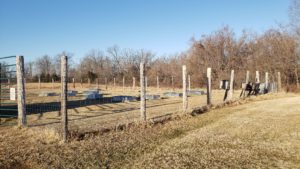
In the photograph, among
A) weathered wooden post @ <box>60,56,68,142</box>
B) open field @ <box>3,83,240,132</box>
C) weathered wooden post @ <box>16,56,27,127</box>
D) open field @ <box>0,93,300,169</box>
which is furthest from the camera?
open field @ <box>3,83,240,132</box>

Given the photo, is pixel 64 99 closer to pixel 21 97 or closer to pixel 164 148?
pixel 21 97

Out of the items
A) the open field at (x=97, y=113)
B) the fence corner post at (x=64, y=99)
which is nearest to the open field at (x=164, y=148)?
the fence corner post at (x=64, y=99)

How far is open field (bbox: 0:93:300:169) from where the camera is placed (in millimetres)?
4539

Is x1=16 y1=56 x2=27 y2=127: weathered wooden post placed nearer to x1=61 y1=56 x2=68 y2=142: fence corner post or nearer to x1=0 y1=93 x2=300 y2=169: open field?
x1=0 y1=93 x2=300 y2=169: open field

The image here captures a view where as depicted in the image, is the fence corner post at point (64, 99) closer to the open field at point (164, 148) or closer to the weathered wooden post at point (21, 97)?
the open field at point (164, 148)

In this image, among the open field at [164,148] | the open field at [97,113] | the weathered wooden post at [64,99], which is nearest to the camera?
the open field at [164,148]

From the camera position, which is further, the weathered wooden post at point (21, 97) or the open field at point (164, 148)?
the weathered wooden post at point (21, 97)

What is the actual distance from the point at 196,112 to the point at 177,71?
33056 millimetres

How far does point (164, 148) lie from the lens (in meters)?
5.42

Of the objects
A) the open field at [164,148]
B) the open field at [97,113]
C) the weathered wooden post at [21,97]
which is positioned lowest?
the open field at [164,148]

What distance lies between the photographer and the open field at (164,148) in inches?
179

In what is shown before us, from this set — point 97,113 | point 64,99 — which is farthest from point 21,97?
point 97,113

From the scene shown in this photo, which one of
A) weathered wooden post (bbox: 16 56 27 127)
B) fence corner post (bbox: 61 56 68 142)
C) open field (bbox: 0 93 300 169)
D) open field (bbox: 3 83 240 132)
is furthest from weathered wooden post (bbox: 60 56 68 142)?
weathered wooden post (bbox: 16 56 27 127)

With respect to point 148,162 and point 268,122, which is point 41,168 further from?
point 268,122
